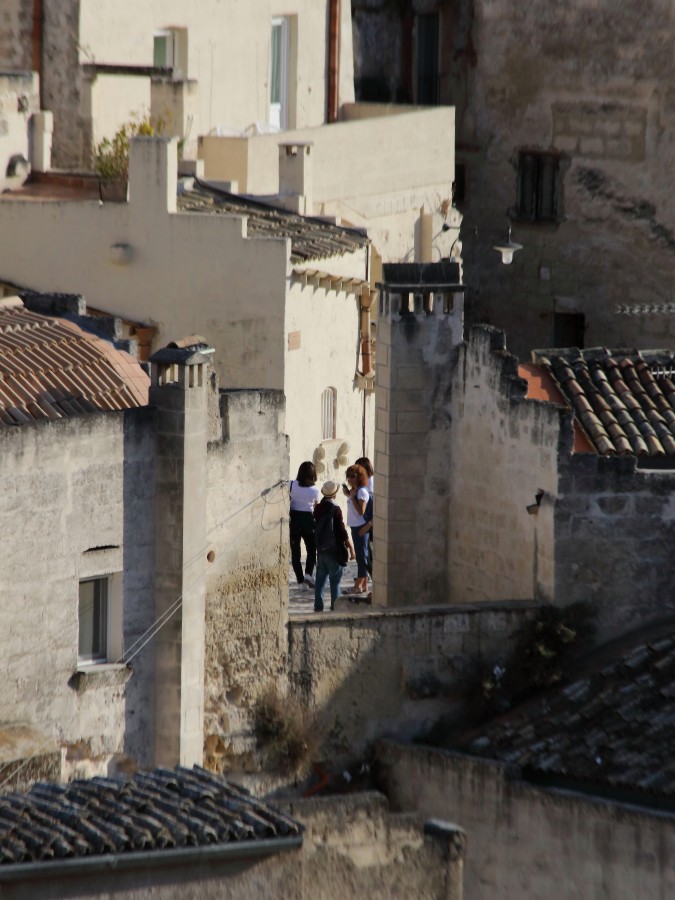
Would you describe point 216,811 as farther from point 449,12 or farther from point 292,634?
point 449,12

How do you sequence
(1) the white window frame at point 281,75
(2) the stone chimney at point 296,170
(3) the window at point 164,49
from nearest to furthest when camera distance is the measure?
(2) the stone chimney at point 296,170 < (3) the window at point 164,49 < (1) the white window frame at point 281,75

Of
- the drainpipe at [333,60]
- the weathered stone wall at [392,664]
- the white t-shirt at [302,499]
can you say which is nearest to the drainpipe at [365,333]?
the white t-shirt at [302,499]

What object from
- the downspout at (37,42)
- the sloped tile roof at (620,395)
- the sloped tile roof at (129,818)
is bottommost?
the sloped tile roof at (129,818)

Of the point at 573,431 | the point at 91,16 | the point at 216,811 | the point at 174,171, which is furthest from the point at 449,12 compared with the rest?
the point at 216,811

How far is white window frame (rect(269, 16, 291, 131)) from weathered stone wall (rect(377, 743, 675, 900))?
17021mm

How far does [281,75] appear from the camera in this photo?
1646 inches

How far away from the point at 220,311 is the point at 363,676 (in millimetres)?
7797

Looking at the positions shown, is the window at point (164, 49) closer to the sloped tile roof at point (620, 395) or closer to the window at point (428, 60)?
the window at point (428, 60)

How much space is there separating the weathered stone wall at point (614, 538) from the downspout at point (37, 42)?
12.8 meters

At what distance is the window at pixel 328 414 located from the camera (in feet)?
114

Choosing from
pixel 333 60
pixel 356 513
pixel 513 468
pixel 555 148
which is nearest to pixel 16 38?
pixel 333 60

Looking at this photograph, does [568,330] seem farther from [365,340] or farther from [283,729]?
[283,729]

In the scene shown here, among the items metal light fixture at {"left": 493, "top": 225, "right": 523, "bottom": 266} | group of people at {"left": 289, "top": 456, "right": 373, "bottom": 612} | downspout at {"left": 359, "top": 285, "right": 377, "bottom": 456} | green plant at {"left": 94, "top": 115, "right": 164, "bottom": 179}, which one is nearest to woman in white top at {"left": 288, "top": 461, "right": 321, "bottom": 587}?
group of people at {"left": 289, "top": 456, "right": 373, "bottom": 612}

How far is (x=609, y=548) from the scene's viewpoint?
27422mm
